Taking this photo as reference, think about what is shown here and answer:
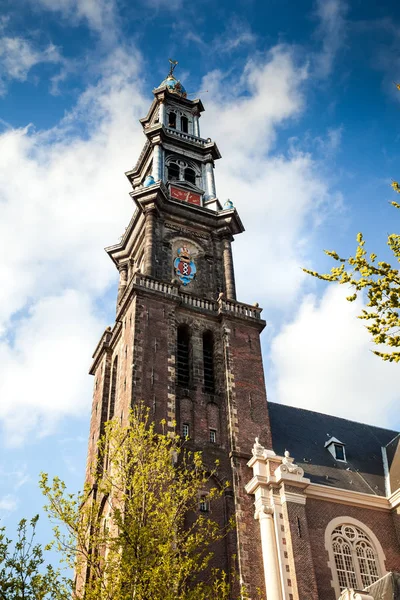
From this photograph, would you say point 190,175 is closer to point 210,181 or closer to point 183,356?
point 210,181

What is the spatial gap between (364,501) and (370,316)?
1872cm

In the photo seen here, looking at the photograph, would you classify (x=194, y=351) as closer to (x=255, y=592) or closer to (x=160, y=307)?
(x=160, y=307)

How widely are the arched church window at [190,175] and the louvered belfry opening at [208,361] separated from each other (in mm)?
16102

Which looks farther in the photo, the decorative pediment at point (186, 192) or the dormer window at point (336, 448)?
the decorative pediment at point (186, 192)

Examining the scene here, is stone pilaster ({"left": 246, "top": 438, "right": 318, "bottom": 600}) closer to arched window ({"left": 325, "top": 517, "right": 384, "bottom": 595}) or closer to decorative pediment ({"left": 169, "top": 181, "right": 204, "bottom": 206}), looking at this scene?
arched window ({"left": 325, "top": 517, "right": 384, "bottom": 595})

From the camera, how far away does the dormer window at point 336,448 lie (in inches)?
1307

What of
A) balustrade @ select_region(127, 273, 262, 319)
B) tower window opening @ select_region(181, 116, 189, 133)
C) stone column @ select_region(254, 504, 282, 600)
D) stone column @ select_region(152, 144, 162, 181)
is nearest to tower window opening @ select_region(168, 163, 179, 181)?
stone column @ select_region(152, 144, 162, 181)

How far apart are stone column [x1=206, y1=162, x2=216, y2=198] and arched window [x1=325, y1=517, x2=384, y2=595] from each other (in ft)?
83.8

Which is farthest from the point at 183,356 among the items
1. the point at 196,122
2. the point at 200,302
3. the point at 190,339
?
the point at 196,122

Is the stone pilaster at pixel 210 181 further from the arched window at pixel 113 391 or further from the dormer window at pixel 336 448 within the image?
the dormer window at pixel 336 448

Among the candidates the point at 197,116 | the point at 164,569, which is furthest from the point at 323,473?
the point at 197,116

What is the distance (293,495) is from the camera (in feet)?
89.6

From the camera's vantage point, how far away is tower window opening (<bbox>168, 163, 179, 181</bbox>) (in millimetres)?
47550

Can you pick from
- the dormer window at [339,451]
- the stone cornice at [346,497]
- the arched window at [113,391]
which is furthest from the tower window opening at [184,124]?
the stone cornice at [346,497]
